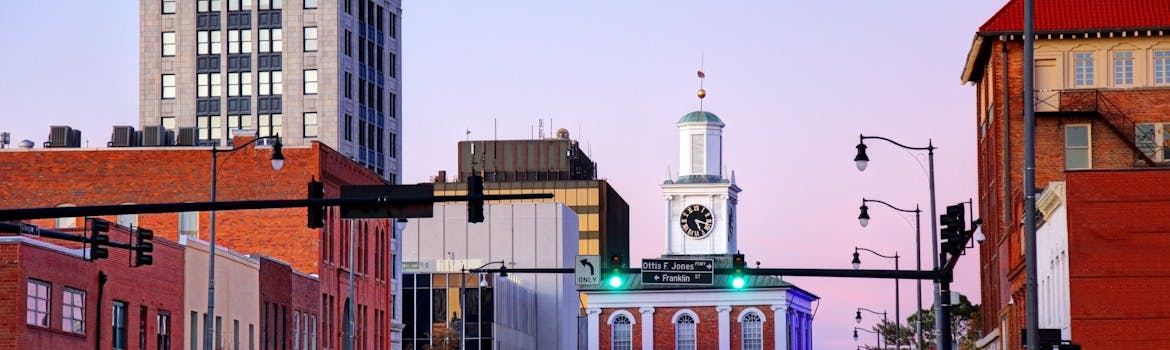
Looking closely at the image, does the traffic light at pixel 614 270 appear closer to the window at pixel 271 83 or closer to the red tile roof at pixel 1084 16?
the red tile roof at pixel 1084 16

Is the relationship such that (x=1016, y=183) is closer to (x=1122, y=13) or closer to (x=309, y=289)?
(x=1122, y=13)

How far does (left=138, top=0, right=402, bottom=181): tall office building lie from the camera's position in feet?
436

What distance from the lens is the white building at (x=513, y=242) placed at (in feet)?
538

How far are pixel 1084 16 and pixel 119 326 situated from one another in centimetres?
3747

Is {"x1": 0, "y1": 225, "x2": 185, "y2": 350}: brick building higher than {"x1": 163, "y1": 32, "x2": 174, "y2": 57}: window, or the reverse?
{"x1": 163, "y1": 32, "x2": 174, "y2": 57}: window

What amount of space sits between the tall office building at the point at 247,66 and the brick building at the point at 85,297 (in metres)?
68.2

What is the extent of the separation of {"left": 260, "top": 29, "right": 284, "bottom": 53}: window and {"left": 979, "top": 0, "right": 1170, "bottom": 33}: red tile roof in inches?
→ 2606

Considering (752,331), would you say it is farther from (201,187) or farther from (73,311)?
(73,311)

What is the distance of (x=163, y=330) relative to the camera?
64.1m

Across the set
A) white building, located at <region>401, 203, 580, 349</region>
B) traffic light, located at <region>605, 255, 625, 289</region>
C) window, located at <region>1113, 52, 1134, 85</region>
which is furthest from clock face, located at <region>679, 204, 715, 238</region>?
traffic light, located at <region>605, 255, 625, 289</region>

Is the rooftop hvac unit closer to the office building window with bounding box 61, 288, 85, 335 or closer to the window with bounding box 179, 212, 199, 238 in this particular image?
the window with bounding box 179, 212, 199, 238

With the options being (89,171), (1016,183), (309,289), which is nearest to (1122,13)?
(1016,183)

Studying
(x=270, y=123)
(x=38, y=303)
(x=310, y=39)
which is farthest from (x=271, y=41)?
(x=38, y=303)

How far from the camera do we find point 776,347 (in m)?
146
